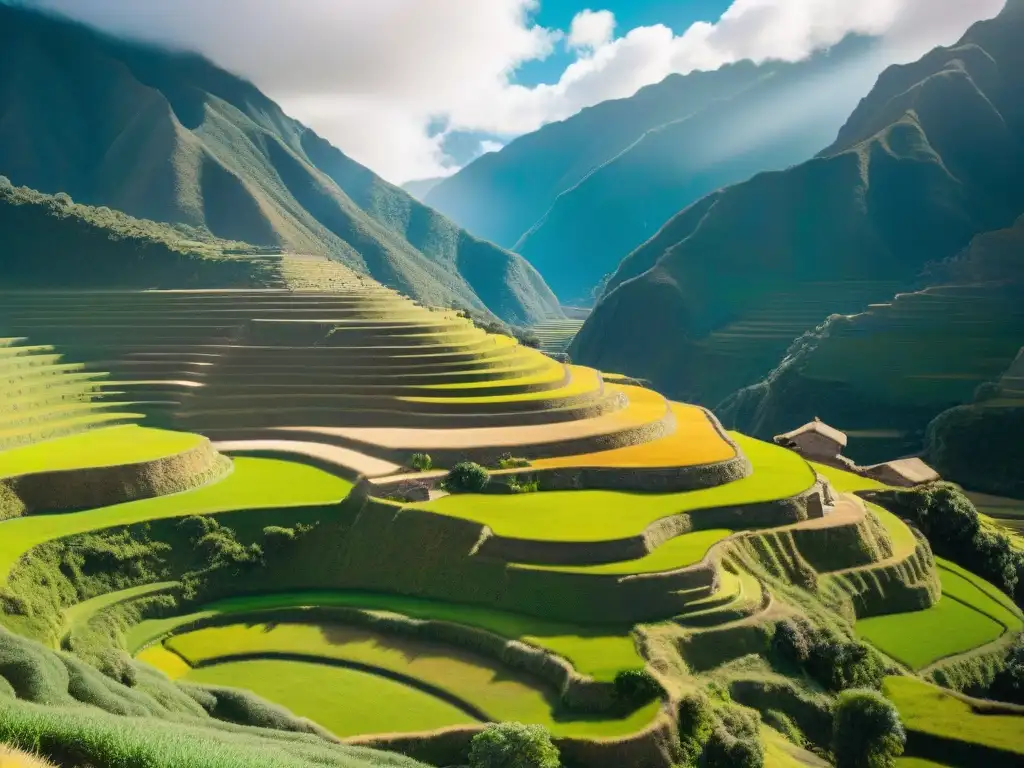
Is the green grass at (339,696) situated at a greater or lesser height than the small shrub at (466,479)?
lesser

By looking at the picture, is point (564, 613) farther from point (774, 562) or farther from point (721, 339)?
point (721, 339)

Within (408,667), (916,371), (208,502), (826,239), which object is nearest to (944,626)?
(408,667)

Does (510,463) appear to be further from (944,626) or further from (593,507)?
(944,626)

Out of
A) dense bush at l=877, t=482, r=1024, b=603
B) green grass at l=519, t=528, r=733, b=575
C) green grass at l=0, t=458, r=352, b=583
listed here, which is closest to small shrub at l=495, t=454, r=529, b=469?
green grass at l=0, t=458, r=352, b=583

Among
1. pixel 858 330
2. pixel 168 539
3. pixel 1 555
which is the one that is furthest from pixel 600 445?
pixel 858 330

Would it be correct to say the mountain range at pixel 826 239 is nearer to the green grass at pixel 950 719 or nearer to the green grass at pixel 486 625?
the green grass at pixel 950 719

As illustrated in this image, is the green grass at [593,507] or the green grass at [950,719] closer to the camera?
the green grass at [950,719]

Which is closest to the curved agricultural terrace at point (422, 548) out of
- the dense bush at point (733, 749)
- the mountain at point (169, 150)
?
the dense bush at point (733, 749)
